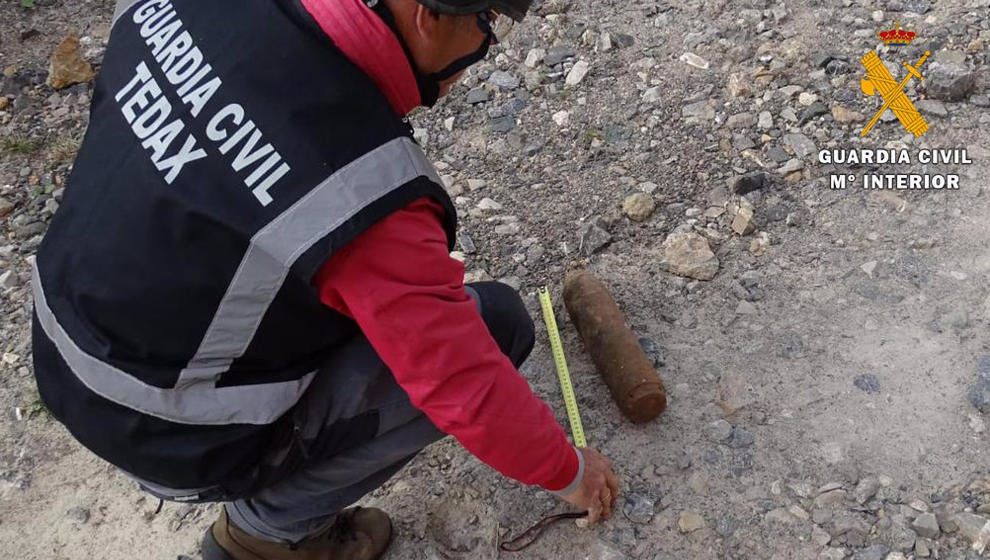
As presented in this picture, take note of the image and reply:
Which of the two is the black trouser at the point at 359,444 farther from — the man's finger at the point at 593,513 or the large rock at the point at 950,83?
the large rock at the point at 950,83

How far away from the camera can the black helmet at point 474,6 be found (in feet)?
6.03

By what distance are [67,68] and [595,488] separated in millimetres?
3893

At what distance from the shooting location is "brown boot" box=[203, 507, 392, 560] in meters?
2.68

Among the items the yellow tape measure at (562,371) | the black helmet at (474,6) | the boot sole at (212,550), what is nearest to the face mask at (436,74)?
the black helmet at (474,6)

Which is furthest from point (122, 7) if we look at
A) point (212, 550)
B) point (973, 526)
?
point (973, 526)

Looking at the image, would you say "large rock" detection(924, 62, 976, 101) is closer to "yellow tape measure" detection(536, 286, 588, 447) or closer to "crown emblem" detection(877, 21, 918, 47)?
"crown emblem" detection(877, 21, 918, 47)

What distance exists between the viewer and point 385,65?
6.29ft

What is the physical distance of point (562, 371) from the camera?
126 inches

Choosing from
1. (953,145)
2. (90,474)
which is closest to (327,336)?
(90,474)

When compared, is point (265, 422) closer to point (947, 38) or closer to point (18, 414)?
point (18, 414)

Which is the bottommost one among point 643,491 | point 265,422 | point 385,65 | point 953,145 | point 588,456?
point 953,145

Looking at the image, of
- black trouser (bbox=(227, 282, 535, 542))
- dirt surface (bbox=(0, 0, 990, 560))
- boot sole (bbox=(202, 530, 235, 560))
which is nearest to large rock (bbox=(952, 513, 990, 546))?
dirt surface (bbox=(0, 0, 990, 560))

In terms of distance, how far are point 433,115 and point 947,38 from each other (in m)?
2.32

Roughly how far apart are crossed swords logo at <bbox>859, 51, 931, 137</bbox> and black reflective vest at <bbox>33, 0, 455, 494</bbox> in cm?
254
